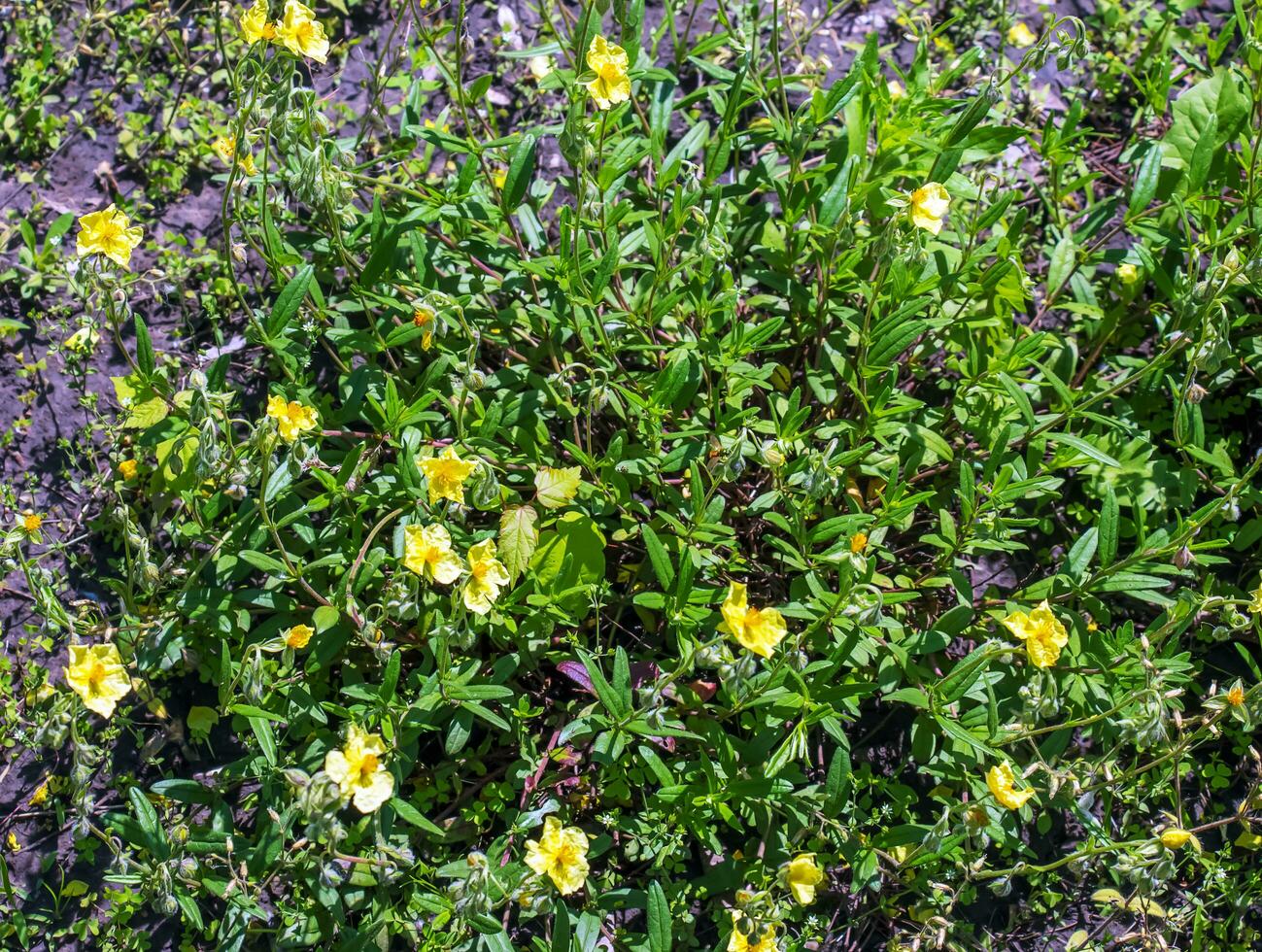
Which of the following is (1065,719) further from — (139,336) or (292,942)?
(139,336)

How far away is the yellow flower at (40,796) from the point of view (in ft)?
12.6

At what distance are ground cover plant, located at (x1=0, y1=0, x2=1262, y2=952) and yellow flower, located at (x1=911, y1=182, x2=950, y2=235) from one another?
0.06 ft

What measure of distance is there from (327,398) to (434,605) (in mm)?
886

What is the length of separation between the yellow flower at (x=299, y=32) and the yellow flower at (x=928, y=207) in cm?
179

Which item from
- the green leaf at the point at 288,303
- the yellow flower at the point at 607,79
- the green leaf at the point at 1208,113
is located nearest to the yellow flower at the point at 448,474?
the green leaf at the point at 288,303

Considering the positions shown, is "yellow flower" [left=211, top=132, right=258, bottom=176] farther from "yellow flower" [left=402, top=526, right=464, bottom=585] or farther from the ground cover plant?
"yellow flower" [left=402, top=526, right=464, bottom=585]

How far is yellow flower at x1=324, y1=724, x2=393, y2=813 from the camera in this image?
2961mm

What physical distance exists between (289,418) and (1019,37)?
3.83 metres

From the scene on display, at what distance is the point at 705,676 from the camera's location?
4047 mm

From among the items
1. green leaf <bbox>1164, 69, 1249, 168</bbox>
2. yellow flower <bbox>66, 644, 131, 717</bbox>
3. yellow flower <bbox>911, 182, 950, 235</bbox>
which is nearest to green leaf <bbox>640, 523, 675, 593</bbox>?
yellow flower <bbox>911, 182, 950, 235</bbox>

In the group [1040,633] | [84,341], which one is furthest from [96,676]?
[1040,633]

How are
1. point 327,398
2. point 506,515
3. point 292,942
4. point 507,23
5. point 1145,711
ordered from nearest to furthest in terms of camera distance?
point 1145,711
point 292,942
point 506,515
point 327,398
point 507,23

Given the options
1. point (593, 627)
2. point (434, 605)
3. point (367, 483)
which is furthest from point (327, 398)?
point (593, 627)

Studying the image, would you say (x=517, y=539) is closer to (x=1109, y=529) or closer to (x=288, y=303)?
(x=288, y=303)
